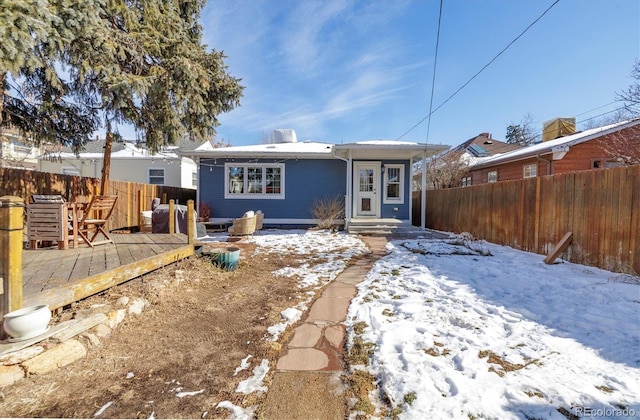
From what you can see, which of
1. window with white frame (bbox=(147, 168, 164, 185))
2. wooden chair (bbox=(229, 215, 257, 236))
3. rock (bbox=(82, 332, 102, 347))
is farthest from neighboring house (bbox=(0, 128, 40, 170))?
rock (bbox=(82, 332, 102, 347))

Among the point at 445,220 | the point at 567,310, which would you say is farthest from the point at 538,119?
the point at 567,310

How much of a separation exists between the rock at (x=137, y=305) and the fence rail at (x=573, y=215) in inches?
252

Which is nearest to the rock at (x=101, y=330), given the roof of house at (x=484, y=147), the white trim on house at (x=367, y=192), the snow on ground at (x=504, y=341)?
the snow on ground at (x=504, y=341)

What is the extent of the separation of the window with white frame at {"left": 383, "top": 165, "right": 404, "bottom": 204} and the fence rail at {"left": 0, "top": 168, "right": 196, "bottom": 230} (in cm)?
807

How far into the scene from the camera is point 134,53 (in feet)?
18.8

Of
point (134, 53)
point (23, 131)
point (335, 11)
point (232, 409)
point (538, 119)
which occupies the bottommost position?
Answer: point (232, 409)

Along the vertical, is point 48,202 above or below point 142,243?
above

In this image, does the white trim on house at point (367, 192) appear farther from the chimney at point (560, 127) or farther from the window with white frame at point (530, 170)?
the chimney at point (560, 127)

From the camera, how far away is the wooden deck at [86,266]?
9.05ft

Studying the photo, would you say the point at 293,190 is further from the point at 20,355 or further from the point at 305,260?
the point at 20,355

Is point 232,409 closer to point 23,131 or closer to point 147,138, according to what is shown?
point 147,138

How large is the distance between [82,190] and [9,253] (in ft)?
20.5

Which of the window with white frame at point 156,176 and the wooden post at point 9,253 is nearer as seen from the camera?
the wooden post at point 9,253

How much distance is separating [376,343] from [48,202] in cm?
540
